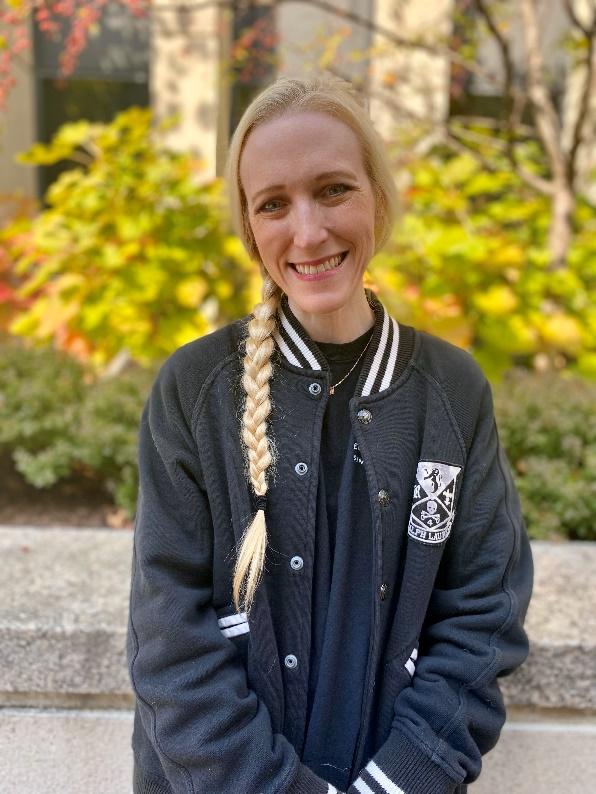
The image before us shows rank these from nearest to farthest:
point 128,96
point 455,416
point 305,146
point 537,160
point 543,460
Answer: point 305,146
point 455,416
point 543,460
point 537,160
point 128,96

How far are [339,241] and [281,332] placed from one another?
0.22 metres

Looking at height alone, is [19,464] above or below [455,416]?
below

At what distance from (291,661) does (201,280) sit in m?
2.46

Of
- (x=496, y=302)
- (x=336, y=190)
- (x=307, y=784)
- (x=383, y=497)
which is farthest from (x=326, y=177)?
(x=496, y=302)

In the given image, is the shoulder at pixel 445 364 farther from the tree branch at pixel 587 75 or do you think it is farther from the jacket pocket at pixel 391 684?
the tree branch at pixel 587 75

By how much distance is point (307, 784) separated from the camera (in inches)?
53.0

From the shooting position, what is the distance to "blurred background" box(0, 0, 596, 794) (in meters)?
1.89

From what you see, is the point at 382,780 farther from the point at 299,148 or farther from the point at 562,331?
the point at 562,331

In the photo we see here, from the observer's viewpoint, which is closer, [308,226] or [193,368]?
[308,226]

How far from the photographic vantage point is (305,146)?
132cm

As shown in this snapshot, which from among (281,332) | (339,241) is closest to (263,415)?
(281,332)

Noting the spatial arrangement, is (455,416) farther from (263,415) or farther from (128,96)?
(128,96)

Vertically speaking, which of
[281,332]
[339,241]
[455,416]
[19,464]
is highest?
[339,241]

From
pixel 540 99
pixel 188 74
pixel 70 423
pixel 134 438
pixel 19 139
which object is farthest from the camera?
pixel 19 139
